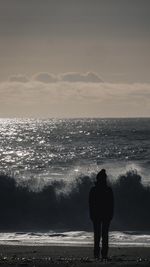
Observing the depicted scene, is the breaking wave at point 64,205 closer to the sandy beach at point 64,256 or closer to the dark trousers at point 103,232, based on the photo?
the sandy beach at point 64,256

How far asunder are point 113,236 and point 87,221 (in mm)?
4421

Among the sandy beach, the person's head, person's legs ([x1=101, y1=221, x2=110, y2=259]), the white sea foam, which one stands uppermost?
the person's head

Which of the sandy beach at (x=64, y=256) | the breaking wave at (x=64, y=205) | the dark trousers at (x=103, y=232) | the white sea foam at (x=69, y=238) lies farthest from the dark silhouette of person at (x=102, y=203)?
the breaking wave at (x=64, y=205)

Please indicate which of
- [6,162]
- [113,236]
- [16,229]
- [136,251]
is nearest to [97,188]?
[136,251]

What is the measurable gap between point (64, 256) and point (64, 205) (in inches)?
530

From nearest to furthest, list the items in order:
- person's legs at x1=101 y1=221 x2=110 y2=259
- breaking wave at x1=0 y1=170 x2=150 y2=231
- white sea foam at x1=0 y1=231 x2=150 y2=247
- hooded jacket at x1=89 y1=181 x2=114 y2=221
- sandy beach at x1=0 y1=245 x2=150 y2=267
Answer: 1. sandy beach at x1=0 y1=245 x2=150 y2=267
2. hooded jacket at x1=89 y1=181 x2=114 y2=221
3. person's legs at x1=101 y1=221 x2=110 y2=259
4. white sea foam at x1=0 y1=231 x2=150 y2=247
5. breaking wave at x1=0 y1=170 x2=150 y2=231

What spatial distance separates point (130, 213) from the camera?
26078 mm

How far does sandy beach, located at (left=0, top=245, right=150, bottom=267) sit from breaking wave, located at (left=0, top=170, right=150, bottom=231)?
21.9ft

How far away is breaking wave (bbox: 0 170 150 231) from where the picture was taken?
945 inches

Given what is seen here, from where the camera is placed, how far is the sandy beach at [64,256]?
11.6m

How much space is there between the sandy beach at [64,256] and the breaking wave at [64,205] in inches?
262

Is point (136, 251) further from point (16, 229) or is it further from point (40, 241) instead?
point (16, 229)

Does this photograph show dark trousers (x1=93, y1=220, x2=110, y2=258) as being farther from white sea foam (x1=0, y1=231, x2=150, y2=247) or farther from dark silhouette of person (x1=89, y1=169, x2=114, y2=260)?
white sea foam (x1=0, y1=231, x2=150, y2=247)

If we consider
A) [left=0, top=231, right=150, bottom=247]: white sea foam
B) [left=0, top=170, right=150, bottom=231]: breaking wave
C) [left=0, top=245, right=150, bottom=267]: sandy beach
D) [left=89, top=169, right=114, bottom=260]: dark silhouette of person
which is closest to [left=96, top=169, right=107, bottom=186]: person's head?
[left=89, top=169, right=114, bottom=260]: dark silhouette of person
